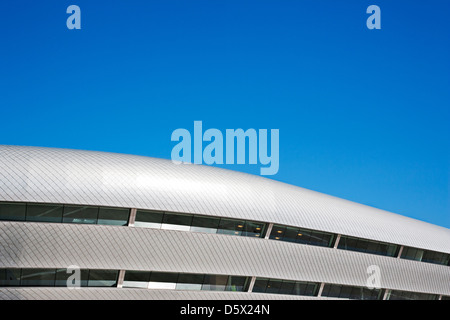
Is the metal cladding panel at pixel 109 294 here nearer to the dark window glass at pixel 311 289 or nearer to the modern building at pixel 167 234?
the modern building at pixel 167 234

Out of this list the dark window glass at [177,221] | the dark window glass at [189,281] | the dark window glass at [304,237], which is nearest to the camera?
the dark window glass at [177,221]

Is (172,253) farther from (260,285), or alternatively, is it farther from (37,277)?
(37,277)

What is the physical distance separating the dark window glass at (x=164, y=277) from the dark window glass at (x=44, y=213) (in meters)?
4.76

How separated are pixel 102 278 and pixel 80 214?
9.46ft

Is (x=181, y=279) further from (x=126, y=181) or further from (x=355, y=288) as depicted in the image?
(x=355, y=288)

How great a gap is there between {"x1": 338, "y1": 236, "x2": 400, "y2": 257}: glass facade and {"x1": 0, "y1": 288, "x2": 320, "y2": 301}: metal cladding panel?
19.3 ft

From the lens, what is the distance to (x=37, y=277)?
62.1ft

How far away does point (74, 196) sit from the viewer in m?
19.4

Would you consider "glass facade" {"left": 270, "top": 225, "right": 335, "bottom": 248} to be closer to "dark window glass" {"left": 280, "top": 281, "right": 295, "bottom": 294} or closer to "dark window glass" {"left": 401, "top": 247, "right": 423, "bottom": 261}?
"dark window glass" {"left": 280, "top": 281, "right": 295, "bottom": 294}

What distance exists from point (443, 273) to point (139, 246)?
70.9ft

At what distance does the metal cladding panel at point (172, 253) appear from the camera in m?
18.8

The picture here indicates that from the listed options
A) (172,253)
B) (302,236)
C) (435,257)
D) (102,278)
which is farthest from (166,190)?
(435,257)

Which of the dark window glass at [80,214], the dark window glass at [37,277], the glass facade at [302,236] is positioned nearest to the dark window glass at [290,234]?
the glass facade at [302,236]

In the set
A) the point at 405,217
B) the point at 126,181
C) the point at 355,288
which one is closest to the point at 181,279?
the point at 126,181
